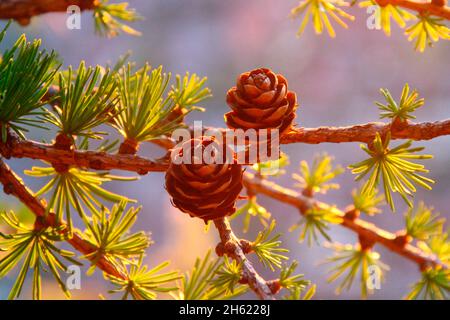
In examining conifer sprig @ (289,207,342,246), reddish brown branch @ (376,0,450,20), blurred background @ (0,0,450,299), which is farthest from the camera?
blurred background @ (0,0,450,299)

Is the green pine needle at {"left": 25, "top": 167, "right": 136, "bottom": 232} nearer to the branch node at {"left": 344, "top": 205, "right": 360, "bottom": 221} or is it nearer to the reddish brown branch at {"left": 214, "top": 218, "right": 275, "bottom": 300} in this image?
the reddish brown branch at {"left": 214, "top": 218, "right": 275, "bottom": 300}

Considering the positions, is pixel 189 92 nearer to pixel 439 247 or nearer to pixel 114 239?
pixel 114 239

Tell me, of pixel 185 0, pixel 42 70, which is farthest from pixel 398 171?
pixel 185 0

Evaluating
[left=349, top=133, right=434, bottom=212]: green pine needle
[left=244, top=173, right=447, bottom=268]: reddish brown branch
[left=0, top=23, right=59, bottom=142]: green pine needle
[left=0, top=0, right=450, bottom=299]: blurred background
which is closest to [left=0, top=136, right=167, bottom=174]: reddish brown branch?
[left=0, top=23, right=59, bottom=142]: green pine needle

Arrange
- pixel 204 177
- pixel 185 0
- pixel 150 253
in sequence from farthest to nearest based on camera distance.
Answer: pixel 185 0 < pixel 150 253 < pixel 204 177

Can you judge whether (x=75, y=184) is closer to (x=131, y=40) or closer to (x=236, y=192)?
(x=236, y=192)
